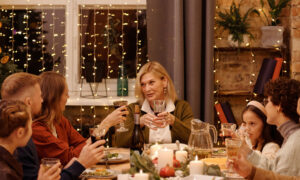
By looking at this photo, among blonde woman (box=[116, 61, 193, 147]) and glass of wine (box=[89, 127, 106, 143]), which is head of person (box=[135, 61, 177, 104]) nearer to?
blonde woman (box=[116, 61, 193, 147])

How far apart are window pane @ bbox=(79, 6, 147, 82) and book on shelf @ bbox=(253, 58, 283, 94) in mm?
1176

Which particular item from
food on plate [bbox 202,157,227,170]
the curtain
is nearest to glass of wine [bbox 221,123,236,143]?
food on plate [bbox 202,157,227,170]

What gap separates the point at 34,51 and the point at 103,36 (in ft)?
2.32

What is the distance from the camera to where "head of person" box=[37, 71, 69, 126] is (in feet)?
8.02

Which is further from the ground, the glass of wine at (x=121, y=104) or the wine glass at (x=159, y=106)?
the wine glass at (x=159, y=106)

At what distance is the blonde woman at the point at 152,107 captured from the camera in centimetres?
290

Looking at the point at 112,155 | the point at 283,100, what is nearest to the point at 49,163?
the point at 112,155

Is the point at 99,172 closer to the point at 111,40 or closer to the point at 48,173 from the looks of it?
the point at 48,173

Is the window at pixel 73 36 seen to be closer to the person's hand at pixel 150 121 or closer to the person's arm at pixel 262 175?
the person's hand at pixel 150 121

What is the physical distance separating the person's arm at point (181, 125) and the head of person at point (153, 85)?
0.13m

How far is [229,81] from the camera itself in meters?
4.07

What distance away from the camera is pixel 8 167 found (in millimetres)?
1570

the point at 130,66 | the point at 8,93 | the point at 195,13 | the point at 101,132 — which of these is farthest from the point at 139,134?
the point at 130,66

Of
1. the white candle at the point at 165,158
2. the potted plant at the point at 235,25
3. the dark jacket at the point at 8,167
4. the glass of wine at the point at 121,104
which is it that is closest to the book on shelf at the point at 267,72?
the potted plant at the point at 235,25
